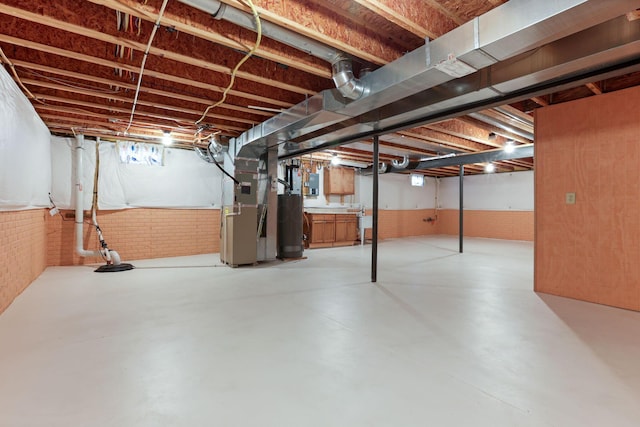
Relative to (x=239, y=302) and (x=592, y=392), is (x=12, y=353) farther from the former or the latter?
(x=592, y=392)

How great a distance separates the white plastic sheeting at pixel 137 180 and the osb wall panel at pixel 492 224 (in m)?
8.90

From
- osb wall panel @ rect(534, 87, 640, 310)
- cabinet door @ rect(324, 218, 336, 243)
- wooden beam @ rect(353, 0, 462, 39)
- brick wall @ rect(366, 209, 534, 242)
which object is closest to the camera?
wooden beam @ rect(353, 0, 462, 39)

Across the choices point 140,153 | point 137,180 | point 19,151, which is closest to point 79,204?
point 137,180

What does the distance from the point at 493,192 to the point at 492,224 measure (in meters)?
1.13

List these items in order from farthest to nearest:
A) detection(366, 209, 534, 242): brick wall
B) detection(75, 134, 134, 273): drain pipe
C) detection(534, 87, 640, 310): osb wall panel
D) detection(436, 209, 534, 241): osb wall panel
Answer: detection(366, 209, 534, 242): brick wall → detection(436, 209, 534, 241): osb wall panel → detection(75, 134, 134, 273): drain pipe → detection(534, 87, 640, 310): osb wall panel

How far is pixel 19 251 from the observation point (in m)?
3.71

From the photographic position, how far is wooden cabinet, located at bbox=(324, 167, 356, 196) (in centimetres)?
910

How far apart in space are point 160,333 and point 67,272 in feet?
11.8

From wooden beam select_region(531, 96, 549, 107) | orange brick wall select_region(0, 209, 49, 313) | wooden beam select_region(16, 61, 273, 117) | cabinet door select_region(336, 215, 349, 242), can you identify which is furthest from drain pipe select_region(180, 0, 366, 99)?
cabinet door select_region(336, 215, 349, 242)

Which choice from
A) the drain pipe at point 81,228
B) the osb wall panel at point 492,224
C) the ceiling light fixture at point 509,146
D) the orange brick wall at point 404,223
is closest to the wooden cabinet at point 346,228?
the orange brick wall at point 404,223

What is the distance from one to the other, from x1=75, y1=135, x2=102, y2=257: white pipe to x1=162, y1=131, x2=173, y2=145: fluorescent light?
1.32 meters

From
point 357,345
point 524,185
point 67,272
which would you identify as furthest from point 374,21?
point 524,185

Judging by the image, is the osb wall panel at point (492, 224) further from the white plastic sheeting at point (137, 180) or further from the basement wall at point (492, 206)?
the white plastic sheeting at point (137, 180)

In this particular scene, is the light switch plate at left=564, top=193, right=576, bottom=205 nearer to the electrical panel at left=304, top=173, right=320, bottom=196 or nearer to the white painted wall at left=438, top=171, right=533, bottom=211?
the electrical panel at left=304, top=173, right=320, bottom=196
